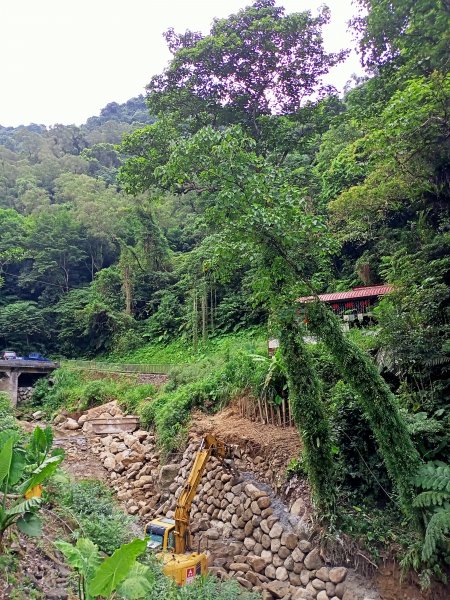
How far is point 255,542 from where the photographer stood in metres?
8.06

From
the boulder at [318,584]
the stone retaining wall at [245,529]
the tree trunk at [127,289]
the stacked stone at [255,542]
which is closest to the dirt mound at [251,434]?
the stone retaining wall at [245,529]


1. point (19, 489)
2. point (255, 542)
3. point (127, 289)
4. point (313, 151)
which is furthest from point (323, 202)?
point (19, 489)

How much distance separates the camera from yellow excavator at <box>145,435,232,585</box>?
21.3 feet

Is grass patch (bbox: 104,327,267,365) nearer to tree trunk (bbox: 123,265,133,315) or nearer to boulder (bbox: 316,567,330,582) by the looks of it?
tree trunk (bbox: 123,265,133,315)

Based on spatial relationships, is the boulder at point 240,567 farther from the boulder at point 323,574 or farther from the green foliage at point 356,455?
the green foliage at point 356,455

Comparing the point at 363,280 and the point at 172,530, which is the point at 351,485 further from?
the point at 363,280

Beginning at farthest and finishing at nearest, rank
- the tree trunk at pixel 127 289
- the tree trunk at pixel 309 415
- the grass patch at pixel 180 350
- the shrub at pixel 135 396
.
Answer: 1. the tree trunk at pixel 127 289
2. the grass patch at pixel 180 350
3. the shrub at pixel 135 396
4. the tree trunk at pixel 309 415

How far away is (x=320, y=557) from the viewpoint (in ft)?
22.8

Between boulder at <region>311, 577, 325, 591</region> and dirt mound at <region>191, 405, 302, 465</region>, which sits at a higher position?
dirt mound at <region>191, 405, 302, 465</region>

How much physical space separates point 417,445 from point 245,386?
486 centimetres

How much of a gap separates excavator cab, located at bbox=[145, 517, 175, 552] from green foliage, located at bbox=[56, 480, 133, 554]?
42cm

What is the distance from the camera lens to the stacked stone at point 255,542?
6875mm

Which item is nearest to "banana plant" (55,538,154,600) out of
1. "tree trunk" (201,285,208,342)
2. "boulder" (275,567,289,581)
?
"boulder" (275,567,289,581)

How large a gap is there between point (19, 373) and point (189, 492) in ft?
63.3
